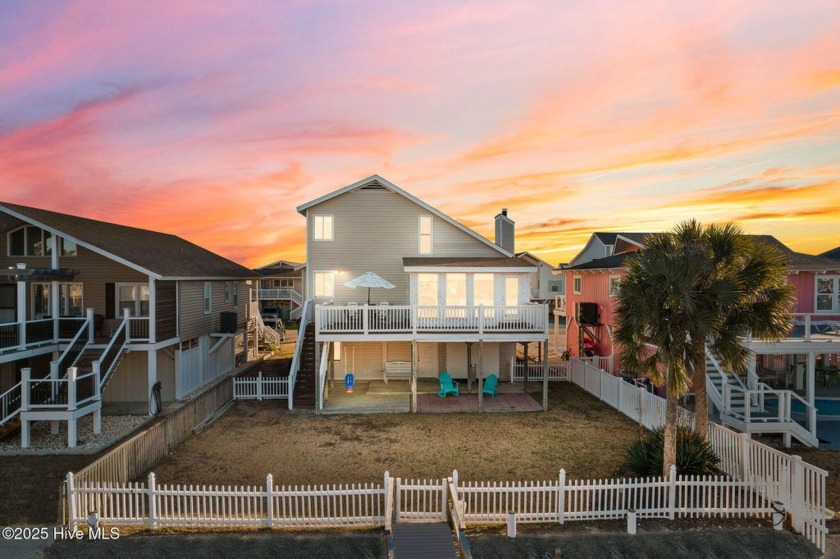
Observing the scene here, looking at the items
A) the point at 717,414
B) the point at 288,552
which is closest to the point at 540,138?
the point at 717,414

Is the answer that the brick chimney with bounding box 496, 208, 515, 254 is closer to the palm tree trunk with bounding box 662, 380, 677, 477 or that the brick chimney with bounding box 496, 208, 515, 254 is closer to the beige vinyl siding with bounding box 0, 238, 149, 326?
the palm tree trunk with bounding box 662, 380, 677, 477

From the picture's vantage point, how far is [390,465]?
11766 mm

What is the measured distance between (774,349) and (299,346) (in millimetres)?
17708

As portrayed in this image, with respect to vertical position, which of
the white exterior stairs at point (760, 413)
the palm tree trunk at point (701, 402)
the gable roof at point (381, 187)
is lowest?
the white exterior stairs at point (760, 413)

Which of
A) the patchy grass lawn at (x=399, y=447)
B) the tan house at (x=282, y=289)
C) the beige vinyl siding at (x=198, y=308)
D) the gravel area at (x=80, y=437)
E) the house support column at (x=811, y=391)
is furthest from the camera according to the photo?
Answer: the tan house at (x=282, y=289)

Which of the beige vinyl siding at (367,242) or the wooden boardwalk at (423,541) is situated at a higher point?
the beige vinyl siding at (367,242)

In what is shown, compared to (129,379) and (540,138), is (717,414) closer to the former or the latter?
(540,138)

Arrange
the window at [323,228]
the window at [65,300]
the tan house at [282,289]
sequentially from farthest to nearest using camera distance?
the tan house at [282,289] < the window at [323,228] < the window at [65,300]

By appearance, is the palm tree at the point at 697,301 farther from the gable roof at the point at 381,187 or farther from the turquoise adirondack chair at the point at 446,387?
the gable roof at the point at 381,187

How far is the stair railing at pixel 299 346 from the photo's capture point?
Answer: 57.6 ft

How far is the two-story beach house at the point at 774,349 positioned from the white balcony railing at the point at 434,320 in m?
3.92

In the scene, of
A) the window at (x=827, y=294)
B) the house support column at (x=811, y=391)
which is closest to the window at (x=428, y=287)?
the house support column at (x=811, y=391)

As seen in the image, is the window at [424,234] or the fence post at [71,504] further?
the window at [424,234]

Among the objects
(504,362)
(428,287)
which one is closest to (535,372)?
(504,362)
